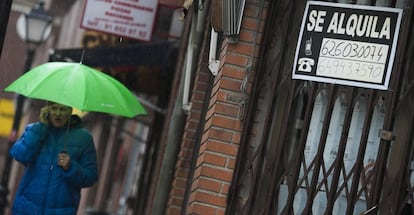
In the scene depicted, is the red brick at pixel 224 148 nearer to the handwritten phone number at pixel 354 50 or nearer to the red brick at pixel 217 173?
the red brick at pixel 217 173

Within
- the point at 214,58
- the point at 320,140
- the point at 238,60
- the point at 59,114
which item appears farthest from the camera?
the point at 59,114

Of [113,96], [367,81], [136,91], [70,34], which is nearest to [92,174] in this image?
[113,96]

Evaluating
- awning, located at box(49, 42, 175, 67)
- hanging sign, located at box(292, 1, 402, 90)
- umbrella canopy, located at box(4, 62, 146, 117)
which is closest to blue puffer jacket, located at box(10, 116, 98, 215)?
umbrella canopy, located at box(4, 62, 146, 117)

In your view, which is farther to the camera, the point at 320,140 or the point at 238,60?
the point at 238,60

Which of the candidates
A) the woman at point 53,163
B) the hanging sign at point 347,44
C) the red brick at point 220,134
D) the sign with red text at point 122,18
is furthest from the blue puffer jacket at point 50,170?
the sign with red text at point 122,18

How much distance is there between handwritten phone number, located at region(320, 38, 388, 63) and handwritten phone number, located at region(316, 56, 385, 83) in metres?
0.03

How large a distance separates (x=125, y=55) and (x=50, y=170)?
159 inches

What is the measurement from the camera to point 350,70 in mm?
5992

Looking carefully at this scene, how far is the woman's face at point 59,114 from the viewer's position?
813 centimetres

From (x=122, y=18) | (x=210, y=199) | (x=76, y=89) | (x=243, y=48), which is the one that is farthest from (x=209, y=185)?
(x=122, y=18)

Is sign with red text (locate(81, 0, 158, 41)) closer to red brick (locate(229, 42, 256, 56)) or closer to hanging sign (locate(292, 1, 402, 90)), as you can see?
red brick (locate(229, 42, 256, 56))

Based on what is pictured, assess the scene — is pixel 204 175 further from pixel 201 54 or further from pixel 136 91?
pixel 136 91

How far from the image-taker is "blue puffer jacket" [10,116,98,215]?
26.4ft

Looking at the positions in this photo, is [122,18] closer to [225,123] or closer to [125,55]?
[125,55]
